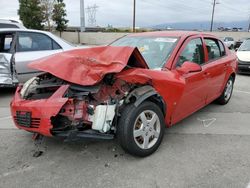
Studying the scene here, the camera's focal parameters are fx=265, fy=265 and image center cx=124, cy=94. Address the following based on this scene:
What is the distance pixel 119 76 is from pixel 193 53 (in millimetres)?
1722

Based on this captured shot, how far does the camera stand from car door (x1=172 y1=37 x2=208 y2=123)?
12.6ft

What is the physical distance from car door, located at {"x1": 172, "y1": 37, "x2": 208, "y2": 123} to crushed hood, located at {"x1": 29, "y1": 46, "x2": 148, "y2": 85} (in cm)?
78

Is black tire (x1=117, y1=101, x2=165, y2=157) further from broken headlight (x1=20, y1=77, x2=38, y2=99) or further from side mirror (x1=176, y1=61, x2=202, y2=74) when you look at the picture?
broken headlight (x1=20, y1=77, x2=38, y2=99)

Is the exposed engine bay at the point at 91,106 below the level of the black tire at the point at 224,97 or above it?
above

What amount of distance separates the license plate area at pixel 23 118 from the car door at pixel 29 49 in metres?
2.85

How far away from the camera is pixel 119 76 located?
123 inches

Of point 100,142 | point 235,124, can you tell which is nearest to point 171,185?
point 100,142

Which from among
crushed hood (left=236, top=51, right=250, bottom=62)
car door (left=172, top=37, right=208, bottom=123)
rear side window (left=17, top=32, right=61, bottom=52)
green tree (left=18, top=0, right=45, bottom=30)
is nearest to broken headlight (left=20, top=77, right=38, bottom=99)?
car door (left=172, top=37, right=208, bottom=123)

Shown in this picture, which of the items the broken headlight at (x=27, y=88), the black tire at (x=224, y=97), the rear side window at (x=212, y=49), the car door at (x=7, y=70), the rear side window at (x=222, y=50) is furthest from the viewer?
the car door at (x=7, y=70)

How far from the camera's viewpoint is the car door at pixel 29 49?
6227 millimetres

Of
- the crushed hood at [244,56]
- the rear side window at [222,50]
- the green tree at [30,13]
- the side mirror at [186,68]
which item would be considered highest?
the green tree at [30,13]

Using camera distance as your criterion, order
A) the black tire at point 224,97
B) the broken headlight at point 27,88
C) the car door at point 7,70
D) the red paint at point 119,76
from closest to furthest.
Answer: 1. the red paint at point 119,76
2. the broken headlight at point 27,88
3. the black tire at point 224,97
4. the car door at point 7,70

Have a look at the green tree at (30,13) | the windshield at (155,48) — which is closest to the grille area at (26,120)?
the windshield at (155,48)

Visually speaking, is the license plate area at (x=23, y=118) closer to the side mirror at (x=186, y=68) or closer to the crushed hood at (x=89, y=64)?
the crushed hood at (x=89, y=64)
